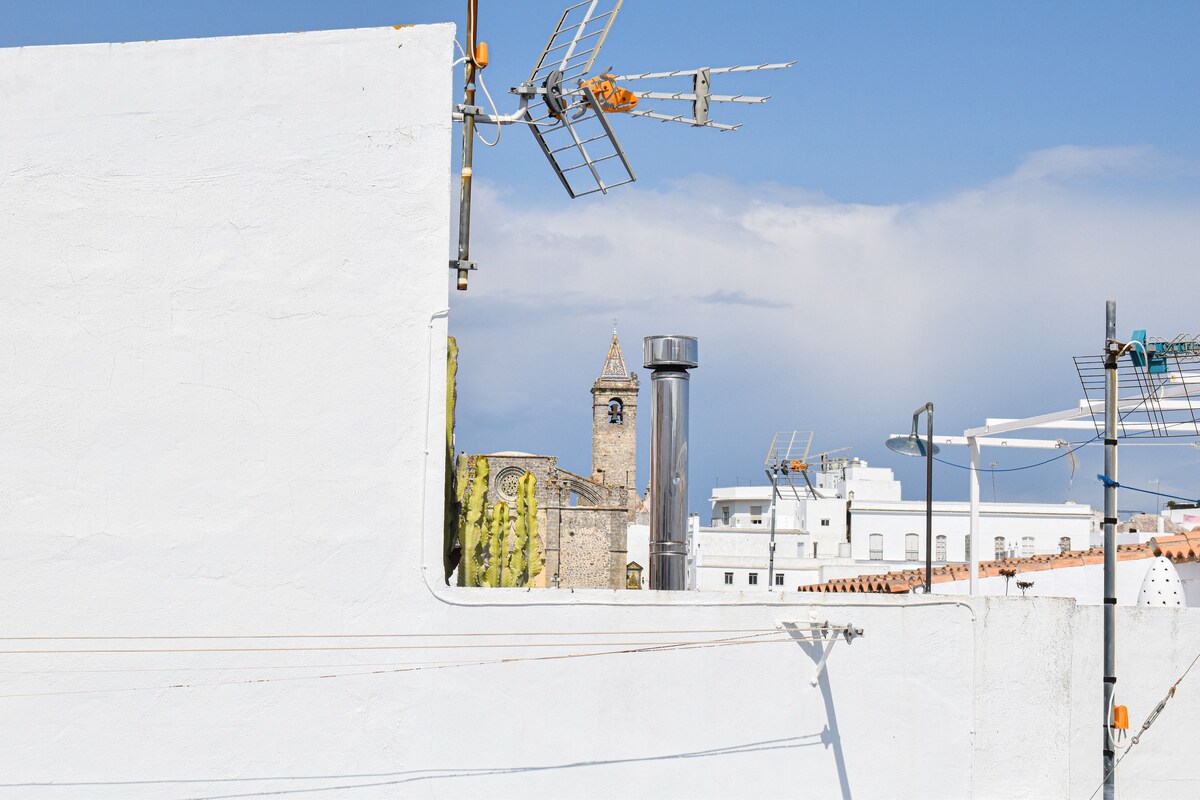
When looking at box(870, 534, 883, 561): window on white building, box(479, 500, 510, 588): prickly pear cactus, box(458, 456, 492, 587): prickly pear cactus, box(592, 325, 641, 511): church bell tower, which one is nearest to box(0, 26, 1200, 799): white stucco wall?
box(458, 456, 492, 587): prickly pear cactus

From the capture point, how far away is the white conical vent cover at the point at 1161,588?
1059cm

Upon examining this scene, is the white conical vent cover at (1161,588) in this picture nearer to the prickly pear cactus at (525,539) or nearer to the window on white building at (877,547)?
the prickly pear cactus at (525,539)

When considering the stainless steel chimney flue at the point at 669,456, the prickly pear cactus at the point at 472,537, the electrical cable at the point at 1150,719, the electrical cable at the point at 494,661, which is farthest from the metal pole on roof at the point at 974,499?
the prickly pear cactus at the point at 472,537

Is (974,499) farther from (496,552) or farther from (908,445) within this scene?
(496,552)

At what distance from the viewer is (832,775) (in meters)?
8.22

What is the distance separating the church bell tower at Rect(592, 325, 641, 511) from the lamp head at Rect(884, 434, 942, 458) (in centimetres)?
6020

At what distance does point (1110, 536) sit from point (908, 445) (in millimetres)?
3419

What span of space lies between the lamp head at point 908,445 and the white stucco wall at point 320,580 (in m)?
3.75

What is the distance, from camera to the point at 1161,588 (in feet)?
34.8

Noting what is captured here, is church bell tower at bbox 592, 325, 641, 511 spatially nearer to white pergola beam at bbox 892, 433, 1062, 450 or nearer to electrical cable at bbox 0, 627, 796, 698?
white pergola beam at bbox 892, 433, 1062, 450

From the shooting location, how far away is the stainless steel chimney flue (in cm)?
970

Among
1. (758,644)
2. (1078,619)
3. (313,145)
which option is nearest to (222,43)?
(313,145)

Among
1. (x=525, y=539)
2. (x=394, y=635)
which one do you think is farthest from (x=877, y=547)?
(x=394, y=635)

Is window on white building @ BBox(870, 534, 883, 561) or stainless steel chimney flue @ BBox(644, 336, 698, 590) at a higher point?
stainless steel chimney flue @ BBox(644, 336, 698, 590)
